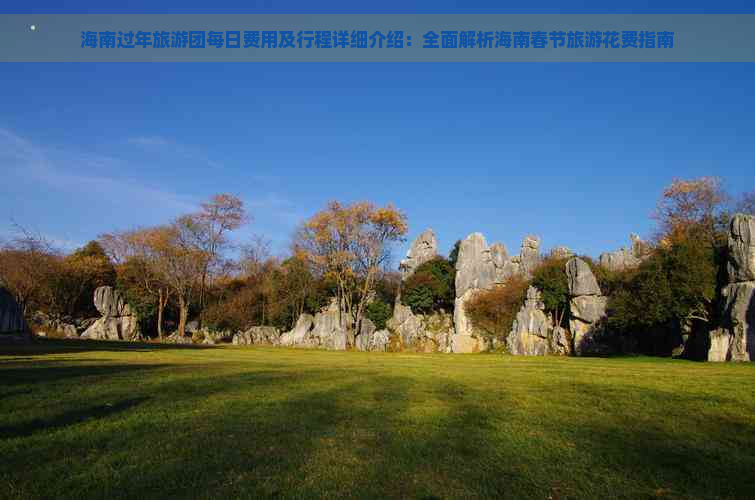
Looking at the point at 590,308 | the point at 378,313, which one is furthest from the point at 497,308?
the point at 378,313

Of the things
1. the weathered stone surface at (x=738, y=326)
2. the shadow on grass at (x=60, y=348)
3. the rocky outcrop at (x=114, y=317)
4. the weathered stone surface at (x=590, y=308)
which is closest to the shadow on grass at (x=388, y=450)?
the shadow on grass at (x=60, y=348)

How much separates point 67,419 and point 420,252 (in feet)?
189

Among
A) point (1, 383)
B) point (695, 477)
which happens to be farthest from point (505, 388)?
point (1, 383)

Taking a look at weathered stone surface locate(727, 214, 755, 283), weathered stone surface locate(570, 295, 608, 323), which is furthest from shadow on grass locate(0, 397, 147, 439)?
weathered stone surface locate(570, 295, 608, 323)

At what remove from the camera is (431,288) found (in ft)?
186

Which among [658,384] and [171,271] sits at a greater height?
[171,271]

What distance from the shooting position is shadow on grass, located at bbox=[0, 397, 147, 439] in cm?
735

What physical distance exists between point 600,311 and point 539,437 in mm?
39942

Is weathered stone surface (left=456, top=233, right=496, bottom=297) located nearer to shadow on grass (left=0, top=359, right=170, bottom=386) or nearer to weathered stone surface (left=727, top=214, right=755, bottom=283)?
weathered stone surface (left=727, top=214, right=755, bottom=283)

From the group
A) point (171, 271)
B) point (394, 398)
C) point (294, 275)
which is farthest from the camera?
point (294, 275)

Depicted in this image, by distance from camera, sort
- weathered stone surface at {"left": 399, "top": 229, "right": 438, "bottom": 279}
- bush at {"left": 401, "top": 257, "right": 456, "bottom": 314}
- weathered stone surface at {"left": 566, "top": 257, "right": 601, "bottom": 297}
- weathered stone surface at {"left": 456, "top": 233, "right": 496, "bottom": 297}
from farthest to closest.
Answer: weathered stone surface at {"left": 399, "top": 229, "right": 438, "bottom": 279}
bush at {"left": 401, "top": 257, "right": 456, "bottom": 314}
weathered stone surface at {"left": 456, "top": 233, "right": 496, "bottom": 297}
weathered stone surface at {"left": 566, "top": 257, "right": 601, "bottom": 297}

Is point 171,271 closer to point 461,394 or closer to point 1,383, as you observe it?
point 1,383

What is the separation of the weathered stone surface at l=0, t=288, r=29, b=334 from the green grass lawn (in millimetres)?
26381

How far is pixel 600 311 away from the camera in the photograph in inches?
1720
